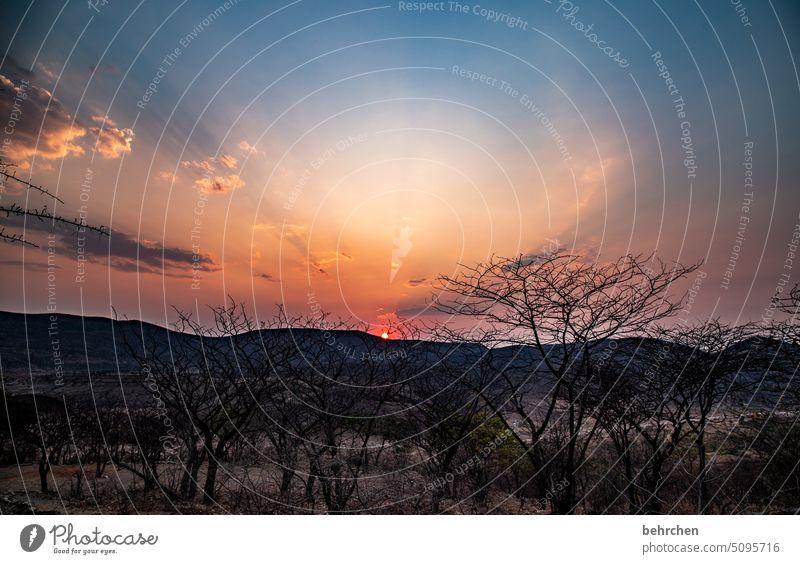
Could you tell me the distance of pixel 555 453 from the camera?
5.02 metres

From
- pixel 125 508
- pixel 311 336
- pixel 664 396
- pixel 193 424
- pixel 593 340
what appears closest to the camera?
pixel 593 340

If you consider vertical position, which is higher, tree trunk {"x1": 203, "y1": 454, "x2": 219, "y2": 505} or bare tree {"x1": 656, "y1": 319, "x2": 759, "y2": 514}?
bare tree {"x1": 656, "y1": 319, "x2": 759, "y2": 514}

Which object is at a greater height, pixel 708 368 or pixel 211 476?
pixel 708 368

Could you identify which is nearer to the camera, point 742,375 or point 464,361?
point 742,375

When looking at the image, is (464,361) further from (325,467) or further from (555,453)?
(325,467)

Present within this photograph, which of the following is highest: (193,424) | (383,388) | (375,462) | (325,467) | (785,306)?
(785,306)

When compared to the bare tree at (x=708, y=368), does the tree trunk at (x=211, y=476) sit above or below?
below
